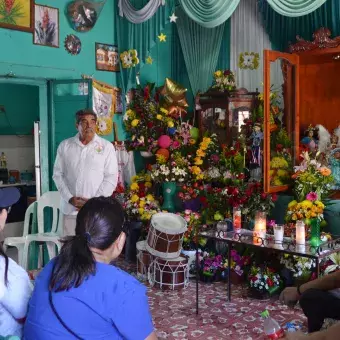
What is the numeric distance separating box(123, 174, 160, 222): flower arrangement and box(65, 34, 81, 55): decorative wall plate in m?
1.82

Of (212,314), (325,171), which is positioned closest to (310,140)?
(325,171)

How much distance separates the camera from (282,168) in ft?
19.1

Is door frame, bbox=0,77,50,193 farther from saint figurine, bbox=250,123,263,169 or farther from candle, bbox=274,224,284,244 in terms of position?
candle, bbox=274,224,284,244

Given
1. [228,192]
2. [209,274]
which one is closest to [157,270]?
[209,274]

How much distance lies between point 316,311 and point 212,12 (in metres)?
3.72

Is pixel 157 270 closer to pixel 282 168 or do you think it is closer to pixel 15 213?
pixel 282 168

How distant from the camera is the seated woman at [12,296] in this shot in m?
2.05

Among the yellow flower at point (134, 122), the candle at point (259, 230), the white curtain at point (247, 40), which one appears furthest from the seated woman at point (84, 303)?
the white curtain at point (247, 40)

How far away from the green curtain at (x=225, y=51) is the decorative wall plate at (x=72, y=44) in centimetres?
197

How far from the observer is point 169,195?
637 cm

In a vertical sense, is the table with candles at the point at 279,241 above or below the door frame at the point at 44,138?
below

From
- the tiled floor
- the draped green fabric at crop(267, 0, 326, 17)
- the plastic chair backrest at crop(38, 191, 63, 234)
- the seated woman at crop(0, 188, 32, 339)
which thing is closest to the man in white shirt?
the plastic chair backrest at crop(38, 191, 63, 234)

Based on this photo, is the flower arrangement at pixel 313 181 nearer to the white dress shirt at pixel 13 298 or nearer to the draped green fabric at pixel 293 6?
the draped green fabric at pixel 293 6

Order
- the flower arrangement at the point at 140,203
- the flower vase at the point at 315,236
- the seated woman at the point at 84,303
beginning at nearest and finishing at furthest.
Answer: the seated woman at the point at 84,303, the flower vase at the point at 315,236, the flower arrangement at the point at 140,203
